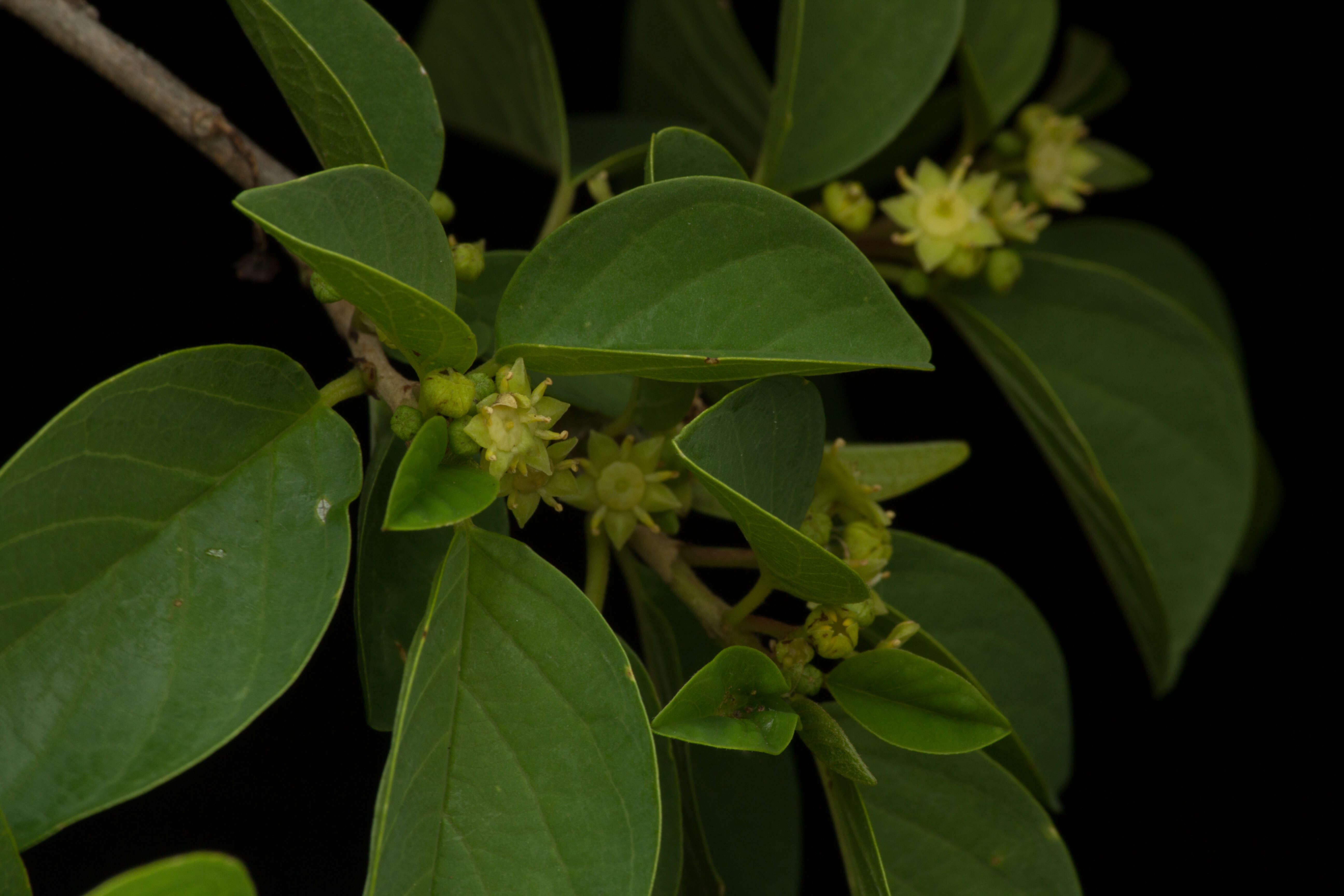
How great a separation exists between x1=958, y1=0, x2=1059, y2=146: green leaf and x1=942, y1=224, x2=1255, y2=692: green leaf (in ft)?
0.70

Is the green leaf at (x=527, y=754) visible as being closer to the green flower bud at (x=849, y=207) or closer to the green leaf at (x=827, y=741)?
the green leaf at (x=827, y=741)

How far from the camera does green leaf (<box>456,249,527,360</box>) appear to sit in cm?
107

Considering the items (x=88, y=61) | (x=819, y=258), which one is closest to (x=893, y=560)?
(x=819, y=258)

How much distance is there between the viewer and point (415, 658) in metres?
0.77

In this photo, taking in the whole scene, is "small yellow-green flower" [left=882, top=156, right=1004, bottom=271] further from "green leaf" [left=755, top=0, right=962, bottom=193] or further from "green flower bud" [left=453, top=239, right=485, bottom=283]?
"green flower bud" [left=453, top=239, right=485, bottom=283]

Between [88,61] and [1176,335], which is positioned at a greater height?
[88,61]

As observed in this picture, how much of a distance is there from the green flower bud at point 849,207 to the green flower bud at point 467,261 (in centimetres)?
53

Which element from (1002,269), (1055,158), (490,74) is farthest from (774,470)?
(490,74)

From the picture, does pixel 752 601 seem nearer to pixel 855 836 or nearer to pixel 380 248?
pixel 855 836

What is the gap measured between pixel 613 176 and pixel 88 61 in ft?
1.99

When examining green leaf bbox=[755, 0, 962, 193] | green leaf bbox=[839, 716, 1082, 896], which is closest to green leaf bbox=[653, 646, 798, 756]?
green leaf bbox=[839, 716, 1082, 896]

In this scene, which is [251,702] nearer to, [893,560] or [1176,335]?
[893,560]

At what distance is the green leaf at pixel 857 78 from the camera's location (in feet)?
4.25

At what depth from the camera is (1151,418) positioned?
158 centimetres
